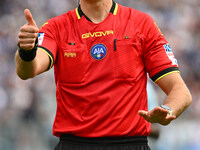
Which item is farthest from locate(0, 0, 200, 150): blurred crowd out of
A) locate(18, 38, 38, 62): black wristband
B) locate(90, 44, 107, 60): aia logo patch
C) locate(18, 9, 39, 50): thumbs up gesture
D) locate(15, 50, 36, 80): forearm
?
locate(18, 9, 39, 50): thumbs up gesture

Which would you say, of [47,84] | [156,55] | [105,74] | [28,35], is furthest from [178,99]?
[47,84]

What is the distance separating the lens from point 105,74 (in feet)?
8.87

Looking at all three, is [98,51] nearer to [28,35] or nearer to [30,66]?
[30,66]

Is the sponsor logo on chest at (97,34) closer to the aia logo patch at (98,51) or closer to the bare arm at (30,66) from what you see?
the aia logo patch at (98,51)

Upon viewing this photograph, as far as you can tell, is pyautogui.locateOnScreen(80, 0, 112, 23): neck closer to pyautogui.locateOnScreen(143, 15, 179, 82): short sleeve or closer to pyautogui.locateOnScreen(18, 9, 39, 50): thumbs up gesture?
pyautogui.locateOnScreen(143, 15, 179, 82): short sleeve

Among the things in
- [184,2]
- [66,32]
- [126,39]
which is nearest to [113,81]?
[126,39]

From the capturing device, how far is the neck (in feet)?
9.55

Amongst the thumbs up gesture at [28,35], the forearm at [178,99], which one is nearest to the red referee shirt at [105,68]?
the forearm at [178,99]

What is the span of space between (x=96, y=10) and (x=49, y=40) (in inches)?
16.3

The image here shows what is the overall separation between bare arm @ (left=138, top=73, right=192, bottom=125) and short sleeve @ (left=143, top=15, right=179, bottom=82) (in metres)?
0.05

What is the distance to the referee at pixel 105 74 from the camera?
2.65 meters

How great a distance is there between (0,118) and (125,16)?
4.08 metres

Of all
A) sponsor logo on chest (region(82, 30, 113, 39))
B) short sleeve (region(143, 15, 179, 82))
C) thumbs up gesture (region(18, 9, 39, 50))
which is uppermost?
thumbs up gesture (region(18, 9, 39, 50))

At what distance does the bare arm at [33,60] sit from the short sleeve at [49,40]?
0.04 metres
